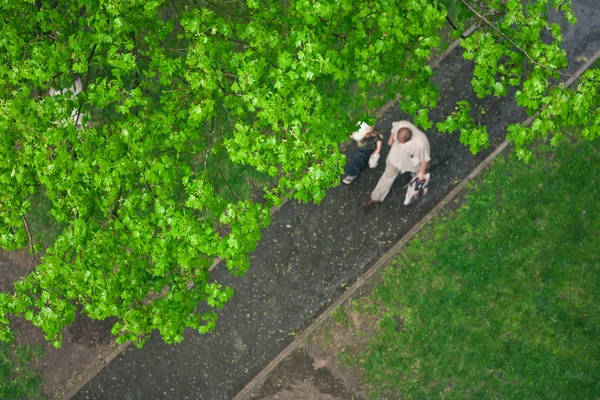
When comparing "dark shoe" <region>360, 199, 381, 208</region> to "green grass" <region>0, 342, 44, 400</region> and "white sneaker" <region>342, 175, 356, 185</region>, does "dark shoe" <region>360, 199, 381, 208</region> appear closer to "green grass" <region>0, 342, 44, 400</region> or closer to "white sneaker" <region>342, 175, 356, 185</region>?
"white sneaker" <region>342, 175, 356, 185</region>

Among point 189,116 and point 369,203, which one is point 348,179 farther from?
point 189,116

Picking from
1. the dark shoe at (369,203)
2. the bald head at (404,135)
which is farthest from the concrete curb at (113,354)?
the dark shoe at (369,203)

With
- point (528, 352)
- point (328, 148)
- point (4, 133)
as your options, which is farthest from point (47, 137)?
point (528, 352)

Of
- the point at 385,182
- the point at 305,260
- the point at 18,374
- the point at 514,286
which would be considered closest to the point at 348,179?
the point at 385,182

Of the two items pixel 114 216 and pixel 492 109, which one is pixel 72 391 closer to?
pixel 114 216

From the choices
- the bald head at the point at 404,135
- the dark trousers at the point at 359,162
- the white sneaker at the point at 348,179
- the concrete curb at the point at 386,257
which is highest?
the bald head at the point at 404,135

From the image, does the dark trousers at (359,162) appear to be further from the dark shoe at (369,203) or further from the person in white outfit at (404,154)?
the dark shoe at (369,203)

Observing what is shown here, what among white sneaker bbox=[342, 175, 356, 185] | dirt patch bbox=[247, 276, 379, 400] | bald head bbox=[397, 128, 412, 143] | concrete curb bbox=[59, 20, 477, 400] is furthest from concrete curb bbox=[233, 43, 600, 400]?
concrete curb bbox=[59, 20, 477, 400]
